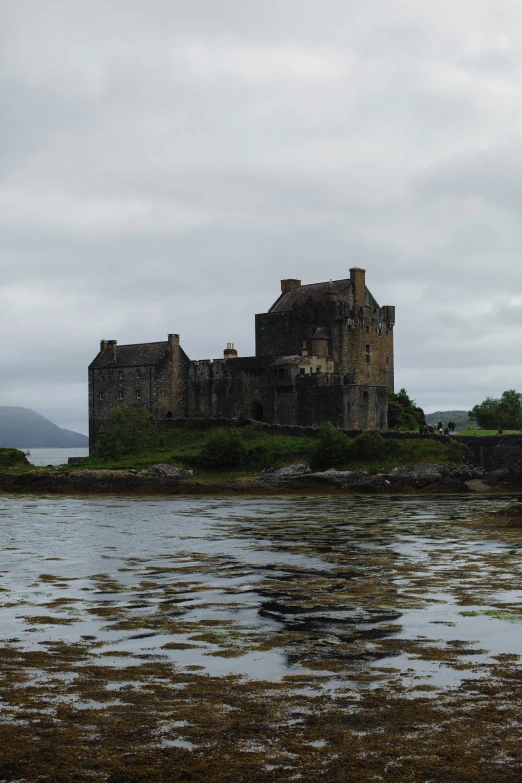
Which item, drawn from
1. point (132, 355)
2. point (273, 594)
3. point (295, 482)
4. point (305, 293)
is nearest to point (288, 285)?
point (305, 293)

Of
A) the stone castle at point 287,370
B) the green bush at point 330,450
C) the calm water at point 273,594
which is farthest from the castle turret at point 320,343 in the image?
the calm water at point 273,594

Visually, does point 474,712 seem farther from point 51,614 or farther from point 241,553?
point 241,553

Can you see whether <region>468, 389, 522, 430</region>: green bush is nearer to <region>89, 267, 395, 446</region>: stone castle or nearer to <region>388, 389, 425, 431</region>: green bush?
<region>388, 389, 425, 431</region>: green bush

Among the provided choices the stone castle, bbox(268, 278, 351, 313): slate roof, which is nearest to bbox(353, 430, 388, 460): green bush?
the stone castle

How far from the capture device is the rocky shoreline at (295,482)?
58.2 metres

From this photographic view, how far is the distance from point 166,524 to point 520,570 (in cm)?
1968

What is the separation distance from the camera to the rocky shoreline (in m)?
58.2

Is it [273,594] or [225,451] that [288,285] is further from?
[273,594]

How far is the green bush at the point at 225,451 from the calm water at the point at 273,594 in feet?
89.1

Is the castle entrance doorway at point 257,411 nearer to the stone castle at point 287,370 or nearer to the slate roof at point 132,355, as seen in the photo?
the stone castle at point 287,370

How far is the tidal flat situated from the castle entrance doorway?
45773 mm

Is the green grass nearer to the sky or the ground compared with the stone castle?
nearer to the ground

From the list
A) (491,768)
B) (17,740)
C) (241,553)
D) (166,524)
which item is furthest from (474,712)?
(166,524)

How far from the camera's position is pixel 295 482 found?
5944 cm
